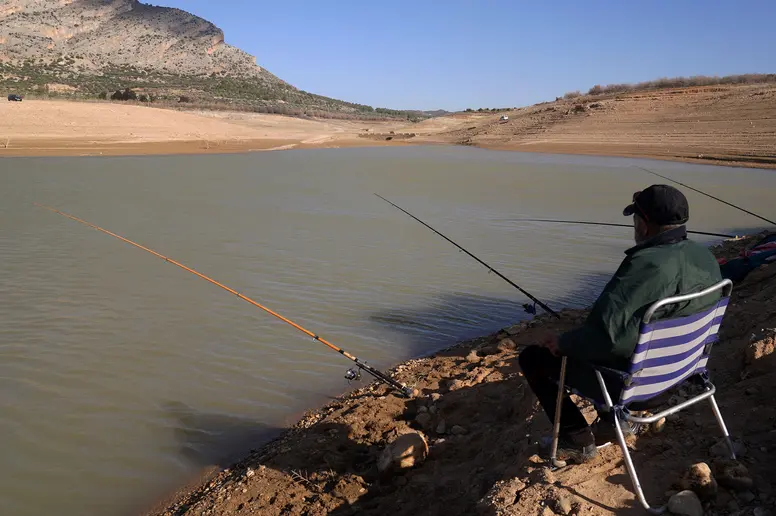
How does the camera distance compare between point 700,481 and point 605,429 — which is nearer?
point 700,481

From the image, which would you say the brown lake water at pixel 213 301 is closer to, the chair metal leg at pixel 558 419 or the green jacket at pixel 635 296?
the chair metal leg at pixel 558 419

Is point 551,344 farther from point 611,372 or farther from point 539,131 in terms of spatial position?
point 539,131

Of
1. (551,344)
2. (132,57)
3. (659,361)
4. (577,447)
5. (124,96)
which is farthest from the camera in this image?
(132,57)

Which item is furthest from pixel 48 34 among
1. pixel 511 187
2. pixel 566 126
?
pixel 511 187

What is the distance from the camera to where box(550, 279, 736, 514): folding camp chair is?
246cm

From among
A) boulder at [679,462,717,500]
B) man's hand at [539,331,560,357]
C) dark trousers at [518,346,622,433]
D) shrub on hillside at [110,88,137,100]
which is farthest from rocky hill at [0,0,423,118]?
boulder at [679,462,717,500]

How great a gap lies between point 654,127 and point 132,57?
59.6 meters

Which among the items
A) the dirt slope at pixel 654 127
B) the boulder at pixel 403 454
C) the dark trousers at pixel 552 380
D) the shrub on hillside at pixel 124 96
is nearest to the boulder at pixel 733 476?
the dark trousers at pixel 552 380

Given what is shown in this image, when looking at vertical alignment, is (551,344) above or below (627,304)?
below

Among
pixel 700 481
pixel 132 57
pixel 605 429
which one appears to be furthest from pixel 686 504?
Result: pixel 132 57

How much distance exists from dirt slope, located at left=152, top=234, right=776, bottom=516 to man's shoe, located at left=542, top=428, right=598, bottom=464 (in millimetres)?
44

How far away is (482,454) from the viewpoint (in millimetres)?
3531

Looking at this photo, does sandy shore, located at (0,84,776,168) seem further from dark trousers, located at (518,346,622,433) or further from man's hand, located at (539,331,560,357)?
man's hand, located at (539,331,560,357)

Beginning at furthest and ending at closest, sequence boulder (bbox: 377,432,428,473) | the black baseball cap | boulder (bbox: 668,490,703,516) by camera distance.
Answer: boulder (bbox: 377,432,428,473), the black baseball cap, boulder (bbox: 668,490,703,516)
